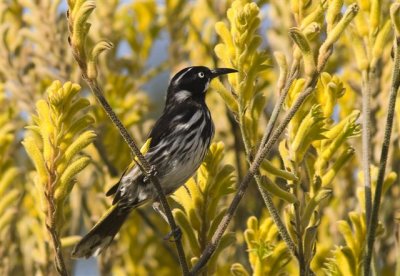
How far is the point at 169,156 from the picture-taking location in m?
4.47

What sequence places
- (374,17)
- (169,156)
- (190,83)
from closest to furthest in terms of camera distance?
(374,17)
(169,156)
(190,83)

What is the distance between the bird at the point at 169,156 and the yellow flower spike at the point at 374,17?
3.23ft

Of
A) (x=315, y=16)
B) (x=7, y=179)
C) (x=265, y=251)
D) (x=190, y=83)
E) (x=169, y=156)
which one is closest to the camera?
(x=315, y=16)

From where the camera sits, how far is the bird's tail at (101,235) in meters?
3.89

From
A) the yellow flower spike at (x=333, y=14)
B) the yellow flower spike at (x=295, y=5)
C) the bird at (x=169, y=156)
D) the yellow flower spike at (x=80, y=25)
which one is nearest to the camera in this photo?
the yellow flower spike at (x=80, y=25)

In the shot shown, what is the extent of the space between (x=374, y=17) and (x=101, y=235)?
1.48 meters

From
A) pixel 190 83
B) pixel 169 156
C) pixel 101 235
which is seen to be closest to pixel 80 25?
pixel 101 235

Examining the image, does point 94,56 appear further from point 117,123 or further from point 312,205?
point 312,205

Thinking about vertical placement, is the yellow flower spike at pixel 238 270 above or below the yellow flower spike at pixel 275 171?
below

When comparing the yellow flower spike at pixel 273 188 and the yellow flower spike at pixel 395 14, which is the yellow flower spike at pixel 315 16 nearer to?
the yellow flower spike at pixel 395 14

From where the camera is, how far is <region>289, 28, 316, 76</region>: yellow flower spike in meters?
2.69

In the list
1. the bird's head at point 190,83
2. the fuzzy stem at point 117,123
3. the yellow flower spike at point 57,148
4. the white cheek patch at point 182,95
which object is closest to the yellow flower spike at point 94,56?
the fuzzy stem at point 117,123

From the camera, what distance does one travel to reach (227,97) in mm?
2986

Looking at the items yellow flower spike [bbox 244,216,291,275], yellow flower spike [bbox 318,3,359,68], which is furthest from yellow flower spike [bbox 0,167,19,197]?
yellow flower spike [bbox 318,3,359,68]
